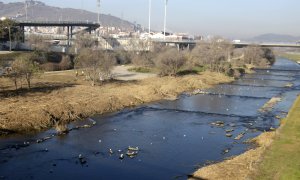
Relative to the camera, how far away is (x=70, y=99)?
105 feet

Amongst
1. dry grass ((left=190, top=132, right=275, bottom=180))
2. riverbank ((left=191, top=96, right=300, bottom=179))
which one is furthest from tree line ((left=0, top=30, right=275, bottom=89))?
riverbank ((left=191, top=96, right=300, bottom=179))

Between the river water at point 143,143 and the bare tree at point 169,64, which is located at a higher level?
the bare tree at point 169,64

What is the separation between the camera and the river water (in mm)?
18312

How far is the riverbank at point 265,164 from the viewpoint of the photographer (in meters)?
16.7

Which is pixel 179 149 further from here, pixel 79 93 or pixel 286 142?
pixel 79 93

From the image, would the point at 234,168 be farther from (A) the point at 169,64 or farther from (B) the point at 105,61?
(A) the point at 169,64

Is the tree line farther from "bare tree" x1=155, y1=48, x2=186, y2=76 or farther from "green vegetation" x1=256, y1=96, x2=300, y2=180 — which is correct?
"green vegetation" x1=256, y1=96, x2=300, y2=180

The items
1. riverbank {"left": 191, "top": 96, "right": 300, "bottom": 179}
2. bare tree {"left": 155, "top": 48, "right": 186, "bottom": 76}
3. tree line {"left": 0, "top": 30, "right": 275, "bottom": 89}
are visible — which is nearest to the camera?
riverbank {"left": 191, "top": 96, "right": 300, "bottom": 179}

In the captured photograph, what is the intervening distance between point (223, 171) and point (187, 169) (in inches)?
72.4

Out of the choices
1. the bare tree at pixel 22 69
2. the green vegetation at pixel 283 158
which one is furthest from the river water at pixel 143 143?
the bare tree at pixel 22 69

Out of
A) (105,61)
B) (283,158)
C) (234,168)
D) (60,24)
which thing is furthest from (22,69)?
(60,24)

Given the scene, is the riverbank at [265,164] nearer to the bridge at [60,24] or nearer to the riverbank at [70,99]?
the riverbank at [70,99]

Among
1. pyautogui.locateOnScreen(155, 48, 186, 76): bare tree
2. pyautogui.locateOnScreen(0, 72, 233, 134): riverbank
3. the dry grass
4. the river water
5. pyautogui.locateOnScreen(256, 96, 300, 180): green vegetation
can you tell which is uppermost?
pyautogui.locateOnScreen(155, 48, 186, 76): bare tree

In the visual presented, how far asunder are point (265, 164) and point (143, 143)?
7857mm
